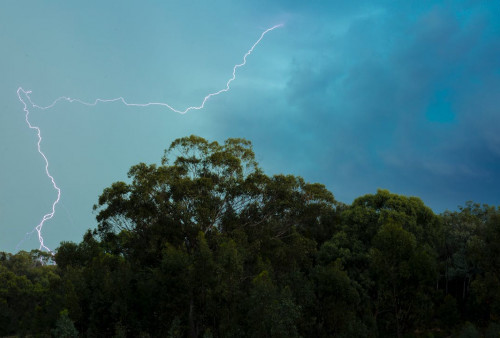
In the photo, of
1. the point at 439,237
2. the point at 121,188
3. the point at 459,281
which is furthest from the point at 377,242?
the point at 459,281

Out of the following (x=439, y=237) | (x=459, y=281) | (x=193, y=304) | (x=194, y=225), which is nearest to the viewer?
(x=193, y=304)

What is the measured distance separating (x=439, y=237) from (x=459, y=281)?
5.43 m

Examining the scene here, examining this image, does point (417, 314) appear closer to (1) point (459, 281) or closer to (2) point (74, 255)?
(1) point (459, 281)

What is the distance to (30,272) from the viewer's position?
169 ft

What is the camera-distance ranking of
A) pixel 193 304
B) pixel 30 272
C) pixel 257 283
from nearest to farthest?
pixel 257 283, pixel 193 304, pixel 30 272

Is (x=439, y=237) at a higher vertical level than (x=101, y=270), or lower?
higher

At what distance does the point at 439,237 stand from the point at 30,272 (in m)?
46.9

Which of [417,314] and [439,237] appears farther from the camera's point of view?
[439,237]

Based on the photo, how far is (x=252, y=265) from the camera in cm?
2211

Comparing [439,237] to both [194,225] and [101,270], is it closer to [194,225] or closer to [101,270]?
[194,225]

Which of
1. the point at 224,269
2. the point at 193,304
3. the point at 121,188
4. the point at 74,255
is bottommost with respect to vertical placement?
the point at 193,304

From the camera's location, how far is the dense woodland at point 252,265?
16802 millimetres

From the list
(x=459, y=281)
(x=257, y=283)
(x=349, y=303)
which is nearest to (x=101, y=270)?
(x=257, y=283)

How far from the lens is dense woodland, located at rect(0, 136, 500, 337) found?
16.8 m
